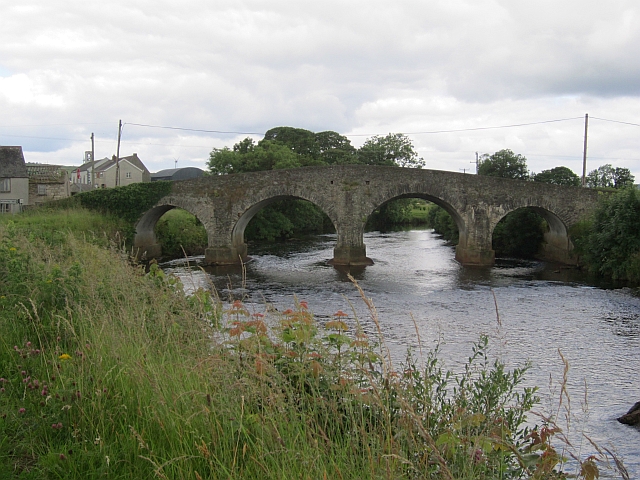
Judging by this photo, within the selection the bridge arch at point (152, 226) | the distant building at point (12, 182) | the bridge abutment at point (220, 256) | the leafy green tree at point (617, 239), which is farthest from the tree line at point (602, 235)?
the distant building at point (12, 182)

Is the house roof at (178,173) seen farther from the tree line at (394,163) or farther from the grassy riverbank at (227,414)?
the grassy riverbank at (227,414)

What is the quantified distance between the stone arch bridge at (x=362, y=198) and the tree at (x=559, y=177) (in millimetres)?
21910

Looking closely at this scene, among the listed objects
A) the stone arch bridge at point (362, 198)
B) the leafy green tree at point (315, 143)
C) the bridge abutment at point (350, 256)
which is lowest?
the bridge abutment at point (350, 256)

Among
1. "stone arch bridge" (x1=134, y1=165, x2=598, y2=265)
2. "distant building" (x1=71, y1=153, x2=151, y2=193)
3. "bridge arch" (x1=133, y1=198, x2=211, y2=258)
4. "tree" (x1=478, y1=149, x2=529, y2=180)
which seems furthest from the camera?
"distant building" (x1=71, y1=153, x2=151, y2=193)

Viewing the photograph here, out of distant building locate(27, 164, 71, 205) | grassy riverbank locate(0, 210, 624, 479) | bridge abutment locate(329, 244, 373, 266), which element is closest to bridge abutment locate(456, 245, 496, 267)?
bridge abutment locate(329, 244, 373, 266)

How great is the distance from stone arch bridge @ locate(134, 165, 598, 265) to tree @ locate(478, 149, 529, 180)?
754 inches

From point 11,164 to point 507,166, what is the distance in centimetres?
3646

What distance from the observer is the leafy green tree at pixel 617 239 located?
896 inches

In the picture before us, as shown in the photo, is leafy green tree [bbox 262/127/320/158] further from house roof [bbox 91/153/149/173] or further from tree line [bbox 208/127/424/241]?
house roof [bbox 91/153/149/173]

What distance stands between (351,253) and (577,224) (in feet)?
36.9

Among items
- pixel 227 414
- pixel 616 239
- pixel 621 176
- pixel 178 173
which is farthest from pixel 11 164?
pixel 621 176

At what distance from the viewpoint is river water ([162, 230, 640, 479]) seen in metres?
8.79

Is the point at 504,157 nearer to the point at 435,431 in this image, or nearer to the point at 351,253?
the point at 351,253

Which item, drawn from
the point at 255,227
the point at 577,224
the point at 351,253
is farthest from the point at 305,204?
the point at 577,224
